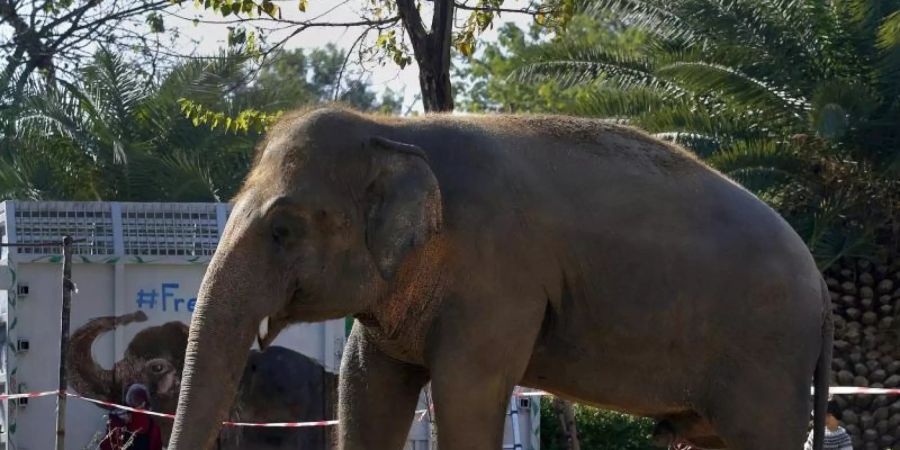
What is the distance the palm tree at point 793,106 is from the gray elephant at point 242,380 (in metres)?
6.06

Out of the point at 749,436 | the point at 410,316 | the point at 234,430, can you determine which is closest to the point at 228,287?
the point at 410,316

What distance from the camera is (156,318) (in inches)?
521

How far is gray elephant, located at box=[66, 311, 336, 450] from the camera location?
13.0 meters

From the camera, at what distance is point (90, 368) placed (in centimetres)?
1302

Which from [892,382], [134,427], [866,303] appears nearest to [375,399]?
[134,427]

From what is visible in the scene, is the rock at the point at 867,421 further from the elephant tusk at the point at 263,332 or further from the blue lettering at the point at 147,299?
the elephant tusk at the point at 263,332

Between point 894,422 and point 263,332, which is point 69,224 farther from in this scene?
point 894,422

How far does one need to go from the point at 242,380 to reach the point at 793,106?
7915 mm

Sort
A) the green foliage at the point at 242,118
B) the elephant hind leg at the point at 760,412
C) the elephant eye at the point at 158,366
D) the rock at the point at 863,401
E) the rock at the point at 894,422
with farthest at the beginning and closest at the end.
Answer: the rock at the point at 863,401 → the rock at the point at 894,422 → the elephant eye at the point at 158,366 → the green foliage at the point at 242,118 → the elephant hind leg at the point at 760,412

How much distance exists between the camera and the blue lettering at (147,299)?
520 inches

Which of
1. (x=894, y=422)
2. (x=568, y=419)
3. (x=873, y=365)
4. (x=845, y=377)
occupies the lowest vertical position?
(x=894, y=422)

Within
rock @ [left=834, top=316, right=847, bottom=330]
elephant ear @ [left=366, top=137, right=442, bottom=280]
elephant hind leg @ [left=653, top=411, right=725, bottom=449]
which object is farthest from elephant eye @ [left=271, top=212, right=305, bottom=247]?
rock @ [left=834, top=316, right=847, bottom=330]

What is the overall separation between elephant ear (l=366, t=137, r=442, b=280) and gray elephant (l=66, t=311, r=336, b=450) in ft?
21.1

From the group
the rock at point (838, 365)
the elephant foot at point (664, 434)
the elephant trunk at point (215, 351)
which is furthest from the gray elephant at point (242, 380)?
the rock at point (838, 365)
